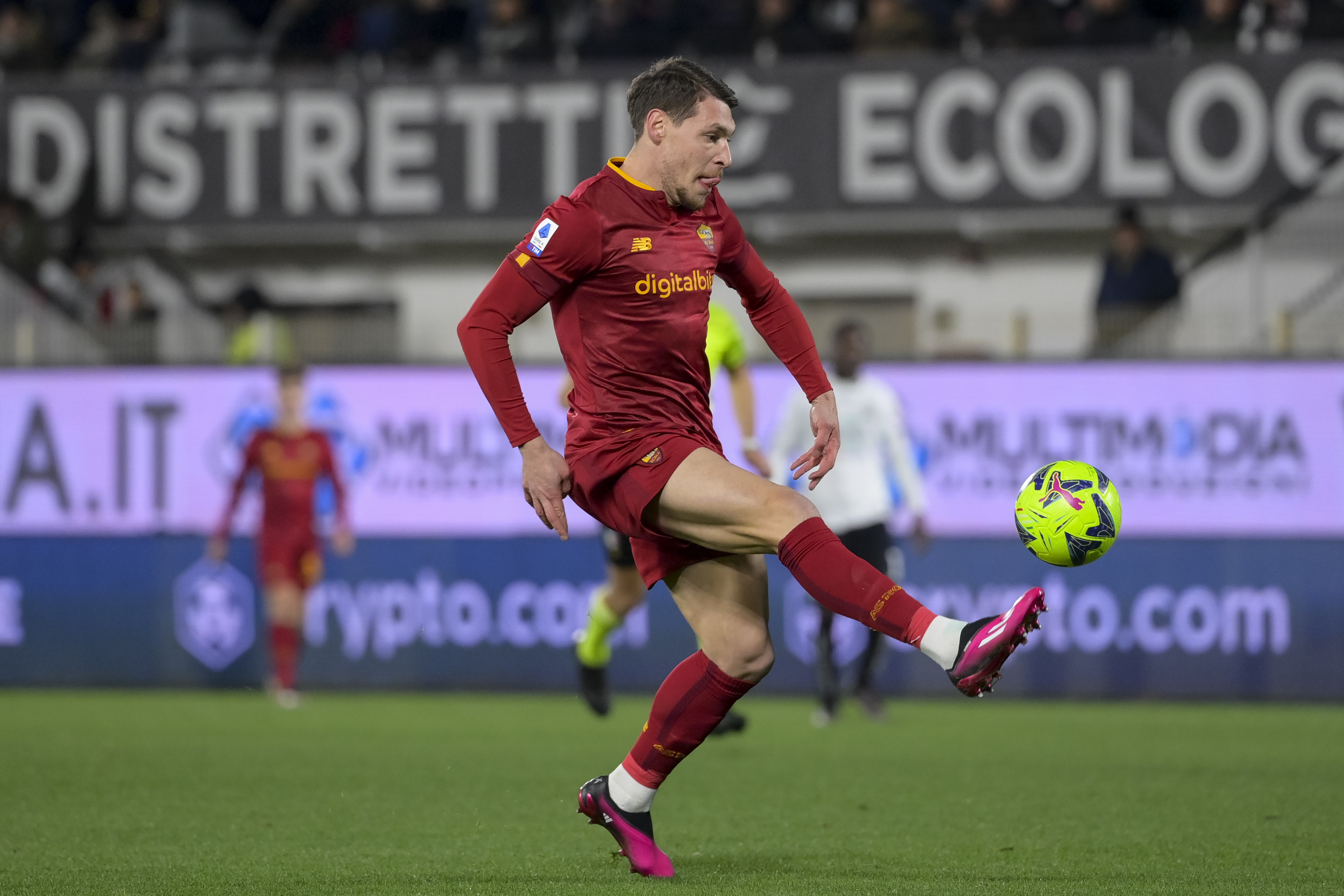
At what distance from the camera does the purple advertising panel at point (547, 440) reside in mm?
13703

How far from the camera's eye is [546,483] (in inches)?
203

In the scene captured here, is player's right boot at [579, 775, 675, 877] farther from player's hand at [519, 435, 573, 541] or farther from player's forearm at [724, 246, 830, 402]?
player's forearm at [724, 246, 830, 402]

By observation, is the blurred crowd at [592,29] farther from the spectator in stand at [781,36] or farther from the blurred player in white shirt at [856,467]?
the blurred player in white shirt at [856,467]

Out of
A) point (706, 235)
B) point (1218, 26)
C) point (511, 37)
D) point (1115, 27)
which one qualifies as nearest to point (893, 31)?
point (1115, 27)

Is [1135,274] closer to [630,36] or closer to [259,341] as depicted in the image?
[630,36]

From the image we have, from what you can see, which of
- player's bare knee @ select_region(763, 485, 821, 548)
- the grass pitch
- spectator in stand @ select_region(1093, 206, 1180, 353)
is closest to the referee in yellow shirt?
the grass pitch

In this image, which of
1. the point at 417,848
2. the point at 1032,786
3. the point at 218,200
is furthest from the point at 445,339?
the point at 417,848

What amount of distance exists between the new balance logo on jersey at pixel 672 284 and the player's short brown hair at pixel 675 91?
42cm

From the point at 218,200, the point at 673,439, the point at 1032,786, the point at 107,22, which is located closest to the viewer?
the point at 673,439

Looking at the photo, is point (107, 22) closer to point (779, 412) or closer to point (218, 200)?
point (218, 200)

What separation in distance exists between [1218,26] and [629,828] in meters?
13.1

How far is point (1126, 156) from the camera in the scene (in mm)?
16891

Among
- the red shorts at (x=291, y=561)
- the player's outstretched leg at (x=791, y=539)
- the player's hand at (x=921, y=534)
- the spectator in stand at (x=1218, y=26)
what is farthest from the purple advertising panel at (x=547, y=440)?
the player's outstretched leg at (x=791, y=539)

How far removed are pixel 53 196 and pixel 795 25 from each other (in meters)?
7.49
